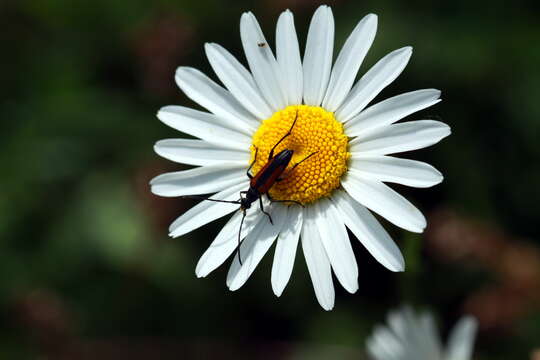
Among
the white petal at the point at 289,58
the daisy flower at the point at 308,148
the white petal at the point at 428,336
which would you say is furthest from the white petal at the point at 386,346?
the white petal at the point at 289,58

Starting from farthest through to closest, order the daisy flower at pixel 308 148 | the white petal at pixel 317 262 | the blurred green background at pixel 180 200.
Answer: the blurred green background at pixel 180 200, the white petal at pixel 317 262, the daisy flower at pixel 308 148

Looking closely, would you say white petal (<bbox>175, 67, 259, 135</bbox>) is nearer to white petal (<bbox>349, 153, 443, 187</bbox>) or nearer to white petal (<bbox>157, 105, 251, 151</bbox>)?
white petal (<bbox>157, 105, 251, 151</bbox>)

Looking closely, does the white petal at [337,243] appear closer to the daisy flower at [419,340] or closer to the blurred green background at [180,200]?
the daisy flower at [419,340]

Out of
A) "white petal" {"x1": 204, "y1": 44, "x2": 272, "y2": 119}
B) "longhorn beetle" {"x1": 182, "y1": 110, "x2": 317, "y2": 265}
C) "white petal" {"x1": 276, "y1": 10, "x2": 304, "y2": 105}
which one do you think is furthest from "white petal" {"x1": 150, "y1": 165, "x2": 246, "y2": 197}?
"white petal" {"x1": 276, "y1": 10, "x2": 304, "y2": 105}

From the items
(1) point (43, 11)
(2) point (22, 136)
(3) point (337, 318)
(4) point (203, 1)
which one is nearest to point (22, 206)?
(2) point (22, 136)

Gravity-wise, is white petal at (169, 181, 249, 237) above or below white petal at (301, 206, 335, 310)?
above

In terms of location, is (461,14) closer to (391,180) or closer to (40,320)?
(391,180)

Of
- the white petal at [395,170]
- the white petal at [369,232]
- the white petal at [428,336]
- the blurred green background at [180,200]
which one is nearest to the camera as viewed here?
the white petal at [395,170]
